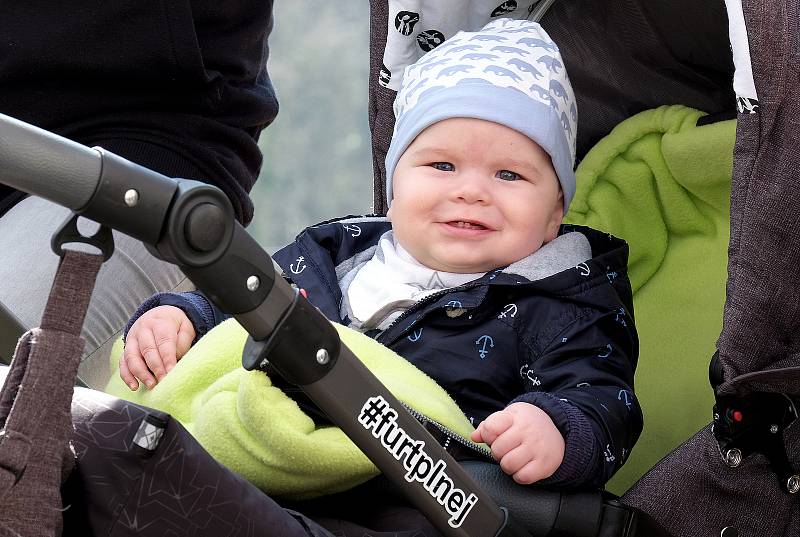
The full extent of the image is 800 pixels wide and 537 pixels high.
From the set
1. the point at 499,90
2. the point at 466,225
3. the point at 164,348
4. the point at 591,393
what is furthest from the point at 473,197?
the point at 164,348

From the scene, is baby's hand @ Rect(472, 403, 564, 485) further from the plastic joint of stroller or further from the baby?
the plastic joint of stroller

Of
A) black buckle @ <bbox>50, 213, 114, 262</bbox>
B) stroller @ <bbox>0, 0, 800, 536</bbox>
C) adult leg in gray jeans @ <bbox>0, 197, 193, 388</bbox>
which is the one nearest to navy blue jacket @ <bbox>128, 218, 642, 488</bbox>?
stroller @ <bbox>0, 0, 800, 536</bbox>

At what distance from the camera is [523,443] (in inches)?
42.3

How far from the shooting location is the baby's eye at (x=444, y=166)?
1403mm

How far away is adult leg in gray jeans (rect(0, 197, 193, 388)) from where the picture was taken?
60.0 inches

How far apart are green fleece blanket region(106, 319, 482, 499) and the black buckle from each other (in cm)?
18

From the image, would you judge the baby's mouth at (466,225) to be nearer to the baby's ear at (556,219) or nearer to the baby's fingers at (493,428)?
the baby's ear at (556,219)

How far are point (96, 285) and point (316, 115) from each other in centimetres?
292

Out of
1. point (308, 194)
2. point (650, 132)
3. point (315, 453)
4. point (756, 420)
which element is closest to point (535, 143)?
point (650, 132)

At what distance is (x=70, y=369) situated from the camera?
32.2 inches

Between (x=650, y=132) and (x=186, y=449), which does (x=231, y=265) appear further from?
(x=650, y=132)

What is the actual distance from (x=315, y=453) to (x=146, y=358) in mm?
332

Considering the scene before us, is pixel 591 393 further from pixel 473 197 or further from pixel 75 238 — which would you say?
pixel 75 238

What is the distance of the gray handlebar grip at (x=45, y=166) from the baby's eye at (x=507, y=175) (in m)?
0.69
